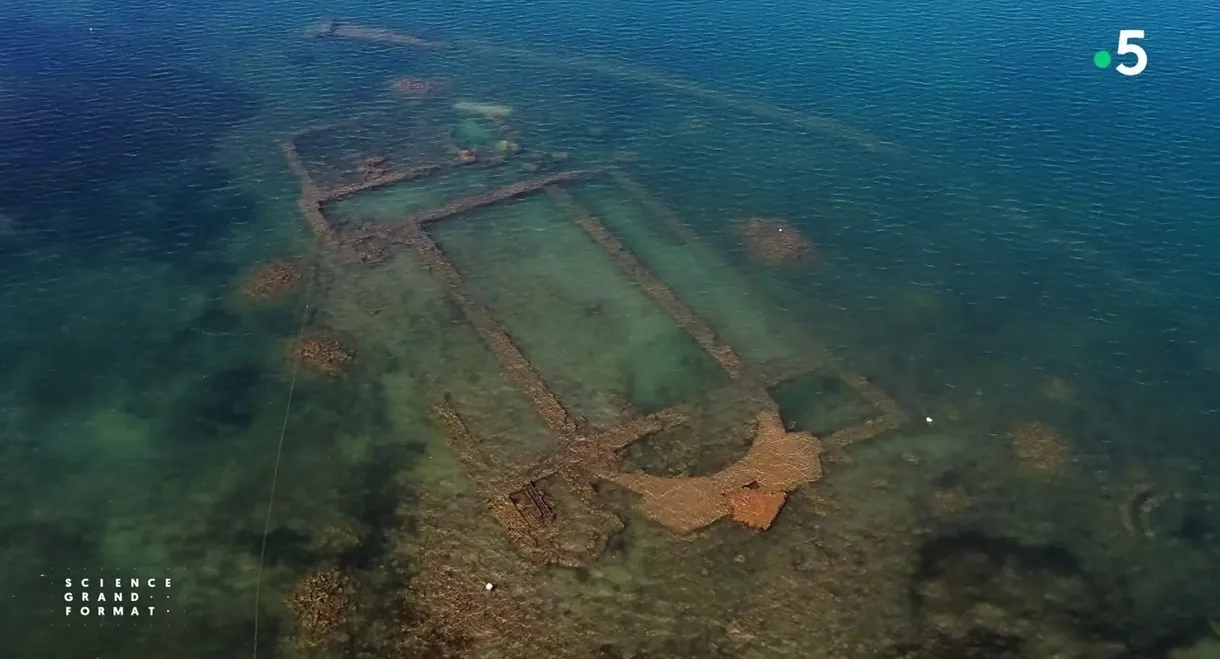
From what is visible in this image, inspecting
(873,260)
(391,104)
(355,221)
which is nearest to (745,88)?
(873,260)

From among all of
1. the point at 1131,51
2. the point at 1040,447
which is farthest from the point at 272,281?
the point at 1131,51

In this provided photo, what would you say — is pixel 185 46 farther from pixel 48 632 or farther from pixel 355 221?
pixel 48 632

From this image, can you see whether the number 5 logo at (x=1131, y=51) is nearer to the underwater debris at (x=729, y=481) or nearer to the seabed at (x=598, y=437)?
the seabed at (x=598, y=437)

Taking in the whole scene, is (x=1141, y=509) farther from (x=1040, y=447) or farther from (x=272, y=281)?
(x=272, y=281)

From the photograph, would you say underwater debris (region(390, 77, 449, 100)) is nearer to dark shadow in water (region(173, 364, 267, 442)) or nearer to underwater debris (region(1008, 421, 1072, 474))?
dark shadow in water (region(173, 364, 267, 442))

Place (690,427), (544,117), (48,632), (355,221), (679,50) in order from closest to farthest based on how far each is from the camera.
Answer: (48,632)
(690,427)
(355,221)
(544,117)
(679,50)

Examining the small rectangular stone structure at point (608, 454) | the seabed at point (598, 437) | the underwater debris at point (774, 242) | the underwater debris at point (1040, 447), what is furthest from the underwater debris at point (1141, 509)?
the underwater debris at point (774, 242)

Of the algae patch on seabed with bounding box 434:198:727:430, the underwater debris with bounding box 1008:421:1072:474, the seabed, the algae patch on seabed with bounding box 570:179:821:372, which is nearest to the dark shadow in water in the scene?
the seabed
